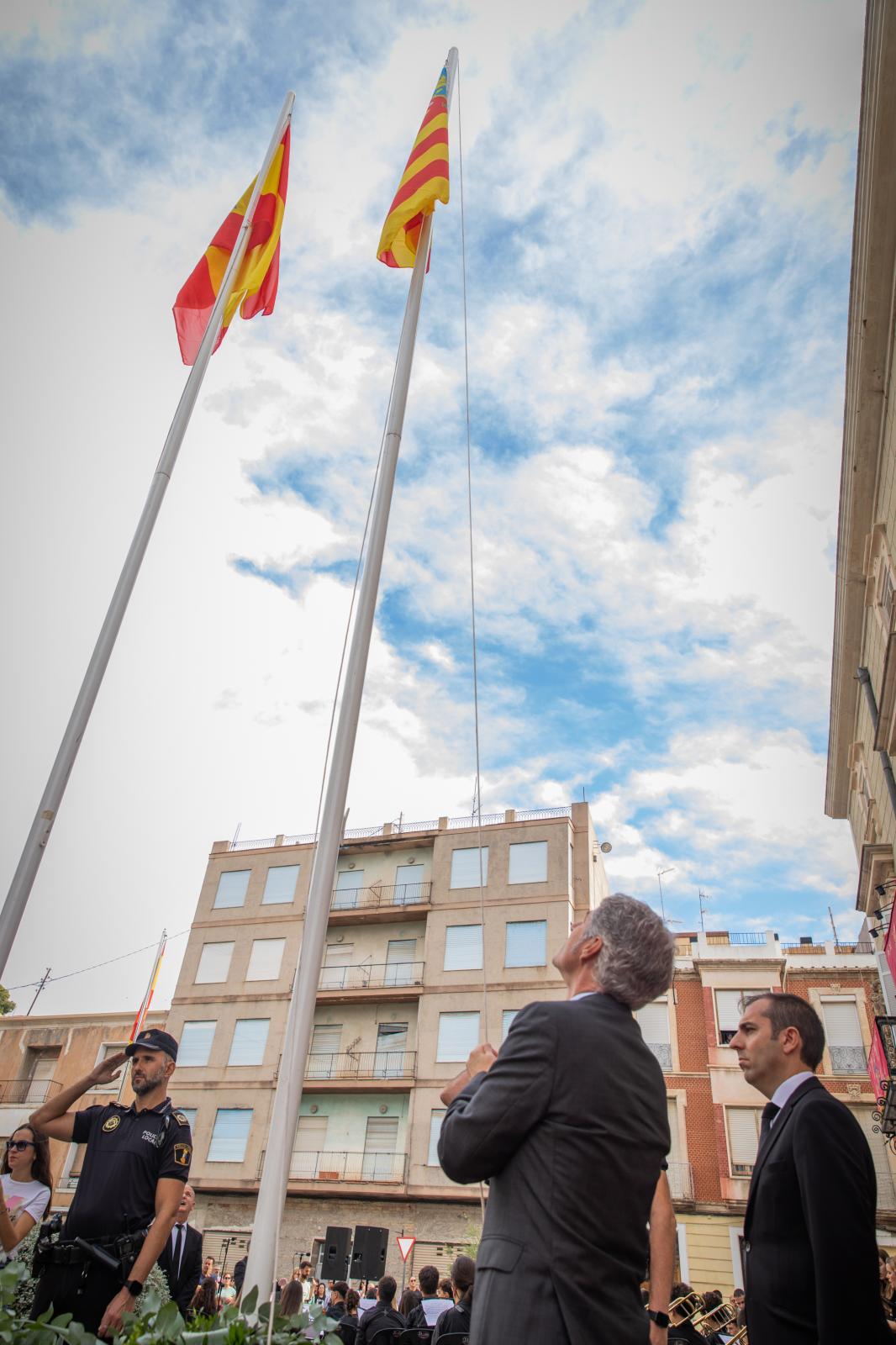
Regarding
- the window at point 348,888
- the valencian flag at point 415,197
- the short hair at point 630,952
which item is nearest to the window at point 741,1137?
the window at point 348,888

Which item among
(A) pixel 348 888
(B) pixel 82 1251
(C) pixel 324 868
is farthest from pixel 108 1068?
(A) pixel 348 888

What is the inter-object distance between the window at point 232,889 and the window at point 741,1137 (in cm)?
1806

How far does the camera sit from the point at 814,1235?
2543 mm

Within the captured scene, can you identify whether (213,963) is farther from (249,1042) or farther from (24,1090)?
(24,1090)

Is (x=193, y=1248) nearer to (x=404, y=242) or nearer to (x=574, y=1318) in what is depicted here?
(x=574, y=1318)

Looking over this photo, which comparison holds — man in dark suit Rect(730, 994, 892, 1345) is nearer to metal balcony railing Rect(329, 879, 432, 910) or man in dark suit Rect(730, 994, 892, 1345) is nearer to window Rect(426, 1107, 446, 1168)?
window Rect(426, 1107, 446, 1168)

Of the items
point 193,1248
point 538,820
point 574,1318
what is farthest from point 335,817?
point 538,820

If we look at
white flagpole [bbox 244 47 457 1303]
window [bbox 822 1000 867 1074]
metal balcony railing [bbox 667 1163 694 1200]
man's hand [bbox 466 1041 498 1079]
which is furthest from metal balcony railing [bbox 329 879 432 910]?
man's hand [bbox 466 1041 498 1079]

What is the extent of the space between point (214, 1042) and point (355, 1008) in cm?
487

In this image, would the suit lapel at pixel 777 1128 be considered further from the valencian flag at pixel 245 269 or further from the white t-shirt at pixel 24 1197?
the valencian flag at pixel 245 269

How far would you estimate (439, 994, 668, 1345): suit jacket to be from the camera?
1944 millimetres

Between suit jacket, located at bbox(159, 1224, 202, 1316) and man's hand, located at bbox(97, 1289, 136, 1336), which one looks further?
suit jacket, located at bbox(159, 1224, 202, 1316)

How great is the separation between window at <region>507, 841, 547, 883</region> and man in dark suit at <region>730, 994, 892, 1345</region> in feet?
88.9

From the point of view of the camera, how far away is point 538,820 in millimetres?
30859
